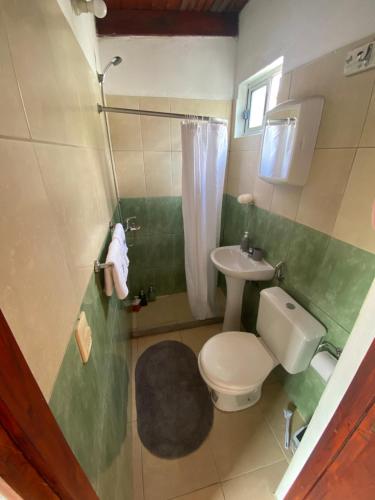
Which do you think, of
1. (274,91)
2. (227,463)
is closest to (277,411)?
(227,463)

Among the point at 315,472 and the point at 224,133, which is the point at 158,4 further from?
the point at 315,472

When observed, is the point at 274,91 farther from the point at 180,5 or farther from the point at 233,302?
the point at 233,302

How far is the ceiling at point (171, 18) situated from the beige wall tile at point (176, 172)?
2.79 ft

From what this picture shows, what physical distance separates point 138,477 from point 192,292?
1.26 m

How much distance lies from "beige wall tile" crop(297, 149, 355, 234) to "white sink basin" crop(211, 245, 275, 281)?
45 cm

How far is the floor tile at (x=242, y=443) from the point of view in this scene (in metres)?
1.21

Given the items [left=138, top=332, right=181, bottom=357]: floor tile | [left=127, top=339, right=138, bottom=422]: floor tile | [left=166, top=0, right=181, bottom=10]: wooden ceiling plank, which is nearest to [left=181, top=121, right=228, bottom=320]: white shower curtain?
[left=138, top=332, right=181, bottom=357]: floor tile

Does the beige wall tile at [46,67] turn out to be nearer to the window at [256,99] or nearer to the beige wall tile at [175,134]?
the beige wall tile at [175,134]

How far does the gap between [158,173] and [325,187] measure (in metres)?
1.37

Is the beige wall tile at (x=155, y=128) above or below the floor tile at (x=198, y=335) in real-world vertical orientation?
above

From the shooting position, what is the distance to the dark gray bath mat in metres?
1.30

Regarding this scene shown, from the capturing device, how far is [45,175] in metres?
0.54

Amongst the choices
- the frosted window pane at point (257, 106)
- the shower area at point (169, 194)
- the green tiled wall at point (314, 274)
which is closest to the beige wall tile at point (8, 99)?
the shower area at point (169, 194)

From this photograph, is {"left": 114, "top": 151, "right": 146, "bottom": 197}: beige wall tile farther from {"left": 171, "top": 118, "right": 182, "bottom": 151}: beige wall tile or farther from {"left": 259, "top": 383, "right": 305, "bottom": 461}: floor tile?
{"left": 259, "top": 383, "right": 305, "bottom": 461}: floor tile
